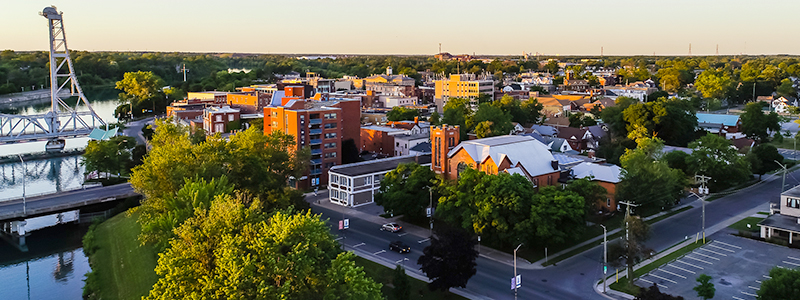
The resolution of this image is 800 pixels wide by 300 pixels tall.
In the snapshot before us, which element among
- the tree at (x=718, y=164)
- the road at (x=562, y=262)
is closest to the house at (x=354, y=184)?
the road at (x=562, y=262)

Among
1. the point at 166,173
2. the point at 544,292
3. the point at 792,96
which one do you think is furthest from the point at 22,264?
the point at 792,96

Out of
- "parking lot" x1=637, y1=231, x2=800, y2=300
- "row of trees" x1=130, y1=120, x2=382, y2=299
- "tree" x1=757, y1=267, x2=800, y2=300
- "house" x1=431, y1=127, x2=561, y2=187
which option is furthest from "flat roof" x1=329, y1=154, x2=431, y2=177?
"tree" x1=757, y1=267, x2=800, y2=300

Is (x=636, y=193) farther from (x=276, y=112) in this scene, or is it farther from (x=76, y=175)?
(x=76, y=175)

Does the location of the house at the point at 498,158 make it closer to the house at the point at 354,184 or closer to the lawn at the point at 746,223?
the house at the point at 354,184

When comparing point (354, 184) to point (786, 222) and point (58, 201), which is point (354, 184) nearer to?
point (58, 201)

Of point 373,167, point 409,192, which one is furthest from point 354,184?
point 409,192

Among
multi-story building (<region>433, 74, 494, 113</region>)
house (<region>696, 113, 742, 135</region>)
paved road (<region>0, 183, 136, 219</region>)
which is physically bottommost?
paved road (<region>0, 183, 136, 219</region>)

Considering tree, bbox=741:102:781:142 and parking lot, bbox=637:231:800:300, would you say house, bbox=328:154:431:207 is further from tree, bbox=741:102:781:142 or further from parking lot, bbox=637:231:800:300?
tree, bbox=741:102:781:142

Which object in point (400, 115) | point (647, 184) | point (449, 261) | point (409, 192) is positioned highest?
point (400, 115)
